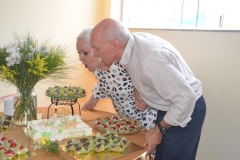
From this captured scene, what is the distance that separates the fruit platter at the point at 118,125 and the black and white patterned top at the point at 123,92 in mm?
84

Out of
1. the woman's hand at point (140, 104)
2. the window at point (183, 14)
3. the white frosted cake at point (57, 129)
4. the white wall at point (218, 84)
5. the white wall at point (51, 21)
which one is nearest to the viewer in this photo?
the white frosted cake at point (57, 129)

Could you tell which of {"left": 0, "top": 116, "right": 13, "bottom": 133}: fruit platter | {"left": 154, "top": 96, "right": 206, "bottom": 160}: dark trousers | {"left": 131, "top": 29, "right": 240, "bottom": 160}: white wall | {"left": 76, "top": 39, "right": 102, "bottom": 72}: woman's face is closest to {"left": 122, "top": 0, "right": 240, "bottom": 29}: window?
{"left": 131, "top": 29, "right": 240, "bottom": 160}: white wall

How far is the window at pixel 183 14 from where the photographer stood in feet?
7.16

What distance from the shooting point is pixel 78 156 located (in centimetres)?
116

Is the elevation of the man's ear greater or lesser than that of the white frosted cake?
greater

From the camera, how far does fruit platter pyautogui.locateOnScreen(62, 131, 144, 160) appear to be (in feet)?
3.87

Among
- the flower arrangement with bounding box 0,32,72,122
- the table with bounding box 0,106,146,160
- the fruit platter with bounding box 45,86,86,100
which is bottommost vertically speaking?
the table with bounding box 0,106,146,160

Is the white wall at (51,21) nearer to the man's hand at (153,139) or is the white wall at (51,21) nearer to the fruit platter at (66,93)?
the fruit platter at (66,93)

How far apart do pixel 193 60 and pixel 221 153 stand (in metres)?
0.77

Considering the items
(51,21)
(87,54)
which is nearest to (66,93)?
(87,54)

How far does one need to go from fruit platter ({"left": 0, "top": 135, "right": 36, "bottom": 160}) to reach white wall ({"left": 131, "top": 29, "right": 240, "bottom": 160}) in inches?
56.4

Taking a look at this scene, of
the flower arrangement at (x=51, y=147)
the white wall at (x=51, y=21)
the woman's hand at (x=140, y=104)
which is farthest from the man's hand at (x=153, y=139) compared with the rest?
the white wall at (x=51, y=21)

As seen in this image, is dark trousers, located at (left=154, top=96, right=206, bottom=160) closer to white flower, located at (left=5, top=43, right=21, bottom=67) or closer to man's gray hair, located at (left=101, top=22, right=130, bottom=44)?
man's gray hair, located at (left=101, top=22, right=130, bottom=44)

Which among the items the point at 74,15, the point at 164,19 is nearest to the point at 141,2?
the point at 164,19
